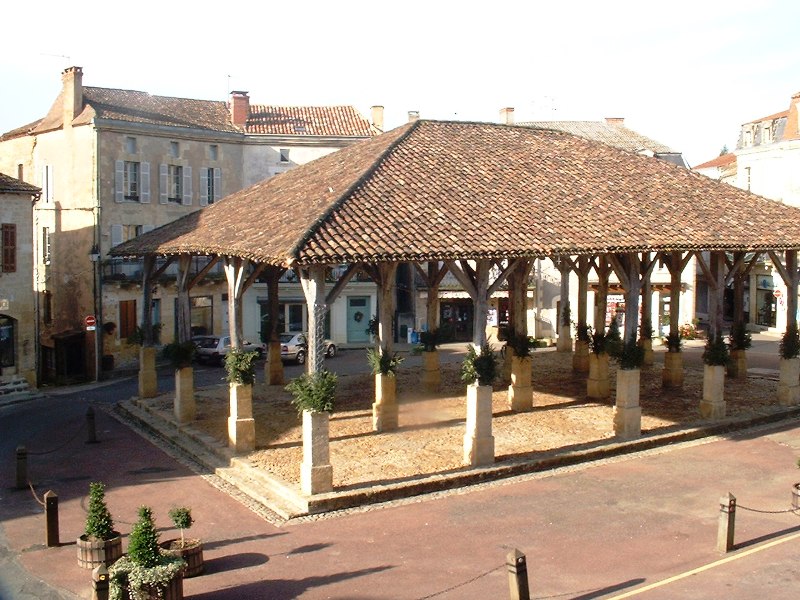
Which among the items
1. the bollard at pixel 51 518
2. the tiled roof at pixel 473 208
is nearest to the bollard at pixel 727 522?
the tiled roof at pixel 473 208

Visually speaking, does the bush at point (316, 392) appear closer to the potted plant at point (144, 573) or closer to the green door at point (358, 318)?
the potted plant at point (144, 573)

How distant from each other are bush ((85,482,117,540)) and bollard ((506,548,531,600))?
519cm

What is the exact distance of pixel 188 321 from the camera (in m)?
19.5

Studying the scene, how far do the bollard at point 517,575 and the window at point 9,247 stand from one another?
20.6 m

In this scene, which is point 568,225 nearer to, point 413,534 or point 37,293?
point 413,534

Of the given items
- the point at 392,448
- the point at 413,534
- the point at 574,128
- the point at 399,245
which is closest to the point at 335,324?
the point at 574,128

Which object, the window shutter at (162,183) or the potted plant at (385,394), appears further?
the window shutter at (162,183)

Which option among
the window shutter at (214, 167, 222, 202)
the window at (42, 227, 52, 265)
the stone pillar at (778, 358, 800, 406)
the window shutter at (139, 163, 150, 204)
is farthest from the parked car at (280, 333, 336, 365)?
the stone pillar at (778, 358, 800, 406)

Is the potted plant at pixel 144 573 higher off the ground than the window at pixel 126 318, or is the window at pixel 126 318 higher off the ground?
the window at pixel 126 318

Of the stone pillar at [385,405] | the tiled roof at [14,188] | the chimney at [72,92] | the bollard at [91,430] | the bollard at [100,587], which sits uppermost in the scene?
the chimney at [72,92]

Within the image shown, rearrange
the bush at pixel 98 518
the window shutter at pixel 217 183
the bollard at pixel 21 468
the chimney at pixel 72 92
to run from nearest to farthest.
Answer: the bush at pixel 98 518 < the bollard at pixel 21 468 < the chimney at pixel 72 92 < the window shutter at pixel 217 183

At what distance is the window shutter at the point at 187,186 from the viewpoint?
1357 inches

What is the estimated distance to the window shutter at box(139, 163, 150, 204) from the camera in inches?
1296

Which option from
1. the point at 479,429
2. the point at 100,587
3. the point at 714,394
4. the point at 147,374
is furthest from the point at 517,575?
the point at 147,374
